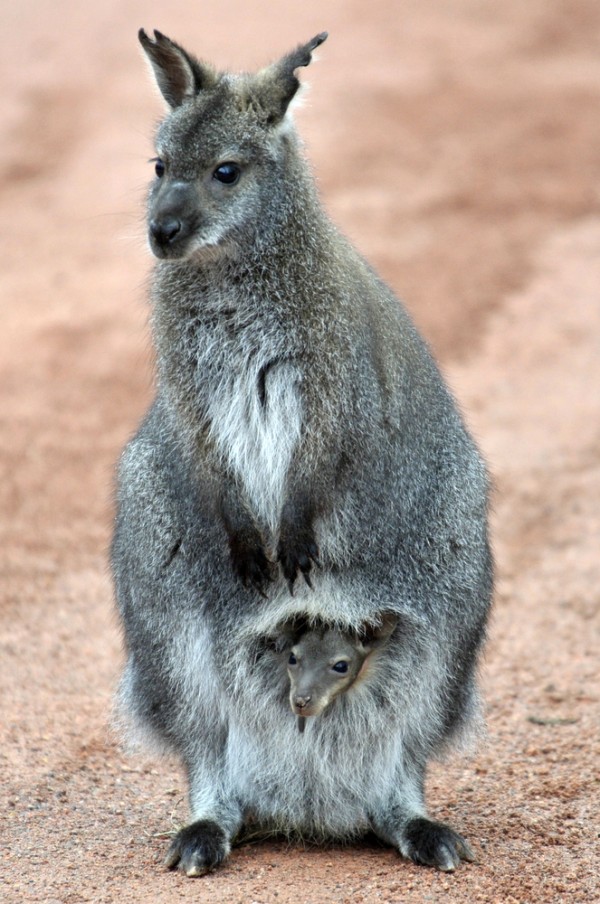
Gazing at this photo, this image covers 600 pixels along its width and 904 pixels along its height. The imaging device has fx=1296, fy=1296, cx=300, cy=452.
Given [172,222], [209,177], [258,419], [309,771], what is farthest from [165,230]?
[309,771]

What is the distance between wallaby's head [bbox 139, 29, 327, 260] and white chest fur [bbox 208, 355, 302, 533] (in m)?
0.50

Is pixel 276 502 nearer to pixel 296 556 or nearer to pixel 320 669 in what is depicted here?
pixel 296 556

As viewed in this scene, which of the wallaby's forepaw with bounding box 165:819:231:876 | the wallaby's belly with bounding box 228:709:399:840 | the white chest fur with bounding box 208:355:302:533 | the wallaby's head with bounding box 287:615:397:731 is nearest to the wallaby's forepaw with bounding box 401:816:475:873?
the wallaby's belly with bounding box 228:709:399:840

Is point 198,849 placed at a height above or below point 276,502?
below

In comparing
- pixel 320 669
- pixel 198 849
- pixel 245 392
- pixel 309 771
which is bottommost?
pixel 198 849

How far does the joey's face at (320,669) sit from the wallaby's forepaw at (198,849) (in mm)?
580

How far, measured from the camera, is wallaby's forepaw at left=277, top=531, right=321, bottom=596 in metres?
4.96

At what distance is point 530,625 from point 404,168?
340 inches

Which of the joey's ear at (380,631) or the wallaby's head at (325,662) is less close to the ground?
the joey's ear at (380,631)

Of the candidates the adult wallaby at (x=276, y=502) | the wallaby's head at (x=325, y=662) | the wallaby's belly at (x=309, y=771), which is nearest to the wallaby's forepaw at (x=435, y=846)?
the adult wallaby at (x=276, y=502)

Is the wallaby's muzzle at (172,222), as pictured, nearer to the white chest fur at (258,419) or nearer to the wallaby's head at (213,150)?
the wallaby's head at (213,150)

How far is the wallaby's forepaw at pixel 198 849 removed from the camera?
492 centimetres

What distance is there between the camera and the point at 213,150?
484 centimetres

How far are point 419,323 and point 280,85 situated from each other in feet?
26.2
